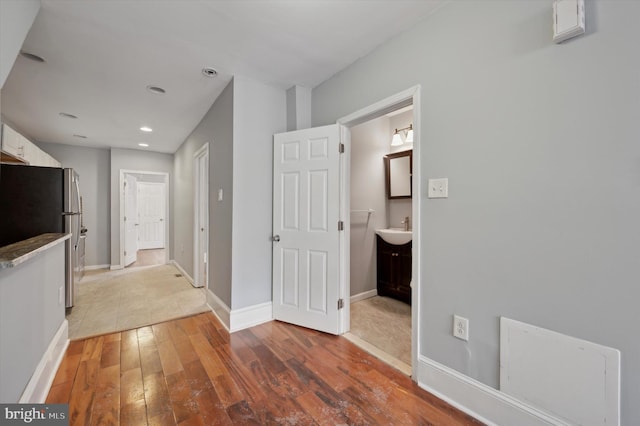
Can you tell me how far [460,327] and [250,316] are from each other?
1912 mm

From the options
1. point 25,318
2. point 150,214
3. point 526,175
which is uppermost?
point 526,175

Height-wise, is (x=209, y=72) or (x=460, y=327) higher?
(x=209, y=72)

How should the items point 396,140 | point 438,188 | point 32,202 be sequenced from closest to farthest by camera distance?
point 438,188 < point 32,202 < point 396,140

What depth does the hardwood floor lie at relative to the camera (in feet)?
4.89

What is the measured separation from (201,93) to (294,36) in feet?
4.81

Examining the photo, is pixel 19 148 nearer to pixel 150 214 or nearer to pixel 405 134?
pixel 405 134

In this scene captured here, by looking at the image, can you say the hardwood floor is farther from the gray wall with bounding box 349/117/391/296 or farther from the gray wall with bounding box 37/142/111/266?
the gray wall with bounding box 37/142/111/266

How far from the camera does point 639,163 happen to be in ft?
3.41

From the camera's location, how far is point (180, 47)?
2105mm

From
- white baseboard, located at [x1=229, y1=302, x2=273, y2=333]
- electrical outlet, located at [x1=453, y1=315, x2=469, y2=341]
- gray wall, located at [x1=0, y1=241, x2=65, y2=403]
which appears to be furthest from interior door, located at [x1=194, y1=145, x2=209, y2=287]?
electrical outlet, located at [x1=453, y1=315, x2=469, y2=341]

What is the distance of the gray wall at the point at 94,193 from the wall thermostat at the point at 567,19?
6925 millimetres

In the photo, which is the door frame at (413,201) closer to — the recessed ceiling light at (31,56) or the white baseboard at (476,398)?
the white baseboard at (476,398)

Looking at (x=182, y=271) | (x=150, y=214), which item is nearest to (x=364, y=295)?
(x=182, y=271)

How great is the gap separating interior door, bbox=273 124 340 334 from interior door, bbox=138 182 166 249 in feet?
23.4
